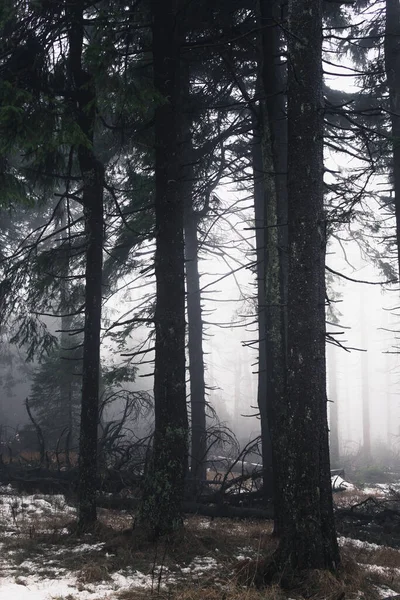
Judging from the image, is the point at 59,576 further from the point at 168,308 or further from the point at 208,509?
the point at 208,509

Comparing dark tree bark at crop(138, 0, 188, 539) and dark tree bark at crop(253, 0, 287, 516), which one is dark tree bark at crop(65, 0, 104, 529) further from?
dark tree bark at crop(253, 0, 287, 516)

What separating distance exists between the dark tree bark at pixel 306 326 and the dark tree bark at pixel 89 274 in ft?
11.6

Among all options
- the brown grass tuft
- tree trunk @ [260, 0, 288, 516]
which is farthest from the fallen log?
the brown grass tuft

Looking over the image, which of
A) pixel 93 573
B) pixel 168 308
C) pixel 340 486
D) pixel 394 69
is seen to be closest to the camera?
pixel 93 573

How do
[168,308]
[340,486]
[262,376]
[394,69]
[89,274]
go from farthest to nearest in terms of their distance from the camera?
[340,486] → [394,69] → [262,376] → [89,274] → [168,308]

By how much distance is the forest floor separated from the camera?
4863mm

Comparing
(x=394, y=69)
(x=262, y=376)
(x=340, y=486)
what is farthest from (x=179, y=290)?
(x=340, y=486)

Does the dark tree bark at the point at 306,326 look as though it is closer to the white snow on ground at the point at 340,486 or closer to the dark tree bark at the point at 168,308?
the dark tree bark at the point at 168,308

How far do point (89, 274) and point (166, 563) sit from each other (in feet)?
15.7

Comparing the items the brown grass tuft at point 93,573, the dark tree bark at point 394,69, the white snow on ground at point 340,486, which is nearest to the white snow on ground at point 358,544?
the brown grass tuft at point 93,573

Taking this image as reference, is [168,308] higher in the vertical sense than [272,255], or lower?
lower

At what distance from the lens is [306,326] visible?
225 inches

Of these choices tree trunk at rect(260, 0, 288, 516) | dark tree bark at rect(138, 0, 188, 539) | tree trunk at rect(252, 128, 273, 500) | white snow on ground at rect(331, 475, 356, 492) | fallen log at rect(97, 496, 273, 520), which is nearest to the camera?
dark tree bark at rect(138, 0, 188, 539)

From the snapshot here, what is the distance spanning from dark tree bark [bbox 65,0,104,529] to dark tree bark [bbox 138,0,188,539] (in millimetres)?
1291
